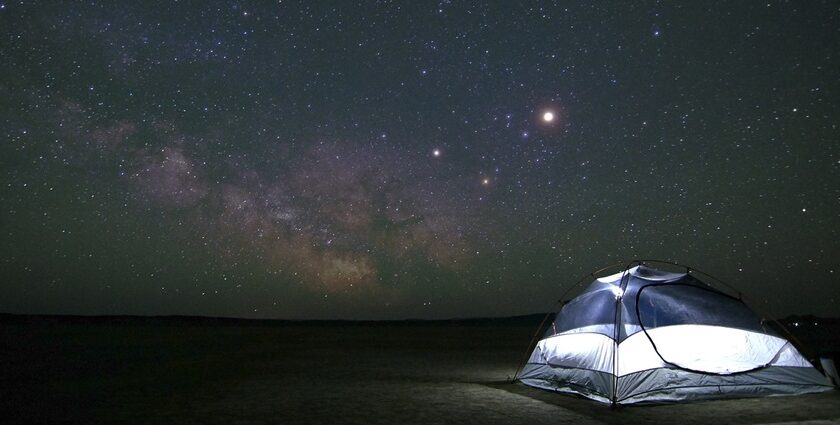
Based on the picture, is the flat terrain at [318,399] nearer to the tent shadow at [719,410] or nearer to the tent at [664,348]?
the tent shadow at [719,410]

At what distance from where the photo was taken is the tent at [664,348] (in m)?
9.36

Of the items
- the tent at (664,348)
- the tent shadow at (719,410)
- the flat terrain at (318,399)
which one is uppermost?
the tent at (664,348)

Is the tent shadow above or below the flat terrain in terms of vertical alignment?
above

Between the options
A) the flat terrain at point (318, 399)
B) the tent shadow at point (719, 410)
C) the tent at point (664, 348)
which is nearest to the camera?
the tent shadow at point (719, 410)

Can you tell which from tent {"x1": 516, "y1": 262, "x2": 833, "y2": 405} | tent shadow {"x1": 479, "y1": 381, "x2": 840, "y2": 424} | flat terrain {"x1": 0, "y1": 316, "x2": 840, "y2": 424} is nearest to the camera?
tent shadow {"x1": 479, "y1": 381, "x2": 840, "y2": 424}

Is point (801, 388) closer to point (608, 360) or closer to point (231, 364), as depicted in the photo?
point (608, 360)

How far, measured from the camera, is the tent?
936cm

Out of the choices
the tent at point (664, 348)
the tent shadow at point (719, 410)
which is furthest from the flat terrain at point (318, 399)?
the tent at point (664, 348)

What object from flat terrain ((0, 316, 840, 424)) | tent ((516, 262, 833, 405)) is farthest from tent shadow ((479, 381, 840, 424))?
tent ((516, 262, 833, 405))

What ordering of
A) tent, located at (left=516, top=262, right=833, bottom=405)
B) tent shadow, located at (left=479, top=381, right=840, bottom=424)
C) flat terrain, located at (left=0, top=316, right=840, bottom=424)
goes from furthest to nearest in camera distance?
1. tent, located at (left=516, top=262, right=833, bottom=405)
2. flat terrain, located at (left=0, top=316, right=840, bottom=424)
3. tent shadow, located at (left=479, top=381, right=840, bottom=424)

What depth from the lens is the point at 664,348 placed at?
9.91 metres

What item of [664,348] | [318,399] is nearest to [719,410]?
[664,348]

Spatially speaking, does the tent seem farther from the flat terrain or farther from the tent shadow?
the flat terrain

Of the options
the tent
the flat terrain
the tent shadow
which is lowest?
the flat terrain
